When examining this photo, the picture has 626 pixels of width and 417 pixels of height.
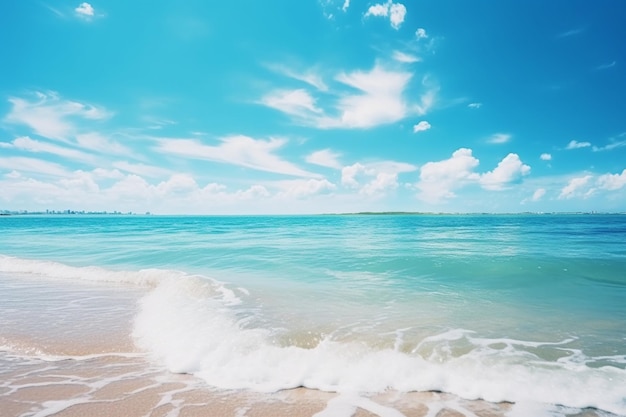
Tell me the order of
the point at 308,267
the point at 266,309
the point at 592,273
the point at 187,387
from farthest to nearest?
the point at 308,267 → the point at 592,273 → the point at 266,309 → the point at 187,387

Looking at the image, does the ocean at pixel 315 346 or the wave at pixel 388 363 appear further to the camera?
the wave at pixel 388 363

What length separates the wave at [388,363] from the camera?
17.6 feet

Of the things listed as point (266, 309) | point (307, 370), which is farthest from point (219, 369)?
point (266, 309)

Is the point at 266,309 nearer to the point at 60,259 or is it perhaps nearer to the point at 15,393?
the point at 15,393

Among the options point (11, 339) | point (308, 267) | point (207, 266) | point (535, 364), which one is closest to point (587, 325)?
point (535, 364)

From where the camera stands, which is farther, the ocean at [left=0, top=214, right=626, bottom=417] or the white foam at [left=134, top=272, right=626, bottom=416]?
the white foam at [left=134, top=272, right=626, bottom=416]

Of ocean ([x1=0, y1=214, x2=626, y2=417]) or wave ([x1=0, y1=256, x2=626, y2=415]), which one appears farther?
wave ([x1=0, y1=256, x2=626, y2=415])

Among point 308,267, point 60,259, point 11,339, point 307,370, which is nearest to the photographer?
point 307,370

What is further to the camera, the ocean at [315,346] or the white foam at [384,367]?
the white foam at [384,367]

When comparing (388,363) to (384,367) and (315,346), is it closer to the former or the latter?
(384,367)

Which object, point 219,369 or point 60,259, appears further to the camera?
point 60,259

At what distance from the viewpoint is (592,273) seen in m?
15.0

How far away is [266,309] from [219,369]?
378cm

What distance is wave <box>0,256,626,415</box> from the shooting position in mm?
5363
